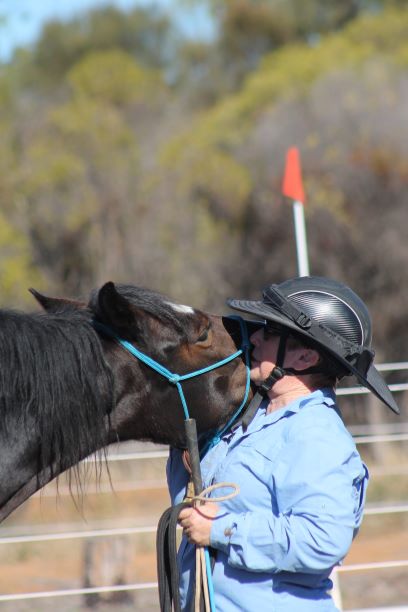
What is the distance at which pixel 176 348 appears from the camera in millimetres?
2217

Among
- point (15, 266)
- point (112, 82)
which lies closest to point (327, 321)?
point (15, 266)

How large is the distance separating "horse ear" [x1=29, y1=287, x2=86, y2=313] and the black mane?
0.17 m

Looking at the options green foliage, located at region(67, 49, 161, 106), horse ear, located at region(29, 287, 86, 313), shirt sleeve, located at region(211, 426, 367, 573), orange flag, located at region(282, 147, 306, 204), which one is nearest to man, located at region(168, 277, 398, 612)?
shirt sleeve, located at region(211, 426, 367, 573)

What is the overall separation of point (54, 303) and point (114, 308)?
31 cm

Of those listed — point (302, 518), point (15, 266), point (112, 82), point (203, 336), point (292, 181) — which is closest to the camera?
point (302, 518)

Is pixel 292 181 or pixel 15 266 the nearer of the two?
pixel 292 181

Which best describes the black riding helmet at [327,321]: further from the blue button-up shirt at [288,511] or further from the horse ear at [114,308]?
the horse ear at [114,308]

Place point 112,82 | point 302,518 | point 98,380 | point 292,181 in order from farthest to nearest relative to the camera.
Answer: point 112,82
point 292,181
point 98,380
point 302,518

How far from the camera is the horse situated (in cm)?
206

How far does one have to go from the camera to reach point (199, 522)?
6.56ft

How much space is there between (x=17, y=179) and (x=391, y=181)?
19.6 feet

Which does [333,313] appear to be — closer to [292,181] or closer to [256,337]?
[256,337]

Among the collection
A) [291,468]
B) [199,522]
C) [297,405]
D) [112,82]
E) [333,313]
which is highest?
[112,82]

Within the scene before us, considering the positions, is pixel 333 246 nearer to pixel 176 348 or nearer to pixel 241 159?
pixel 241 159
